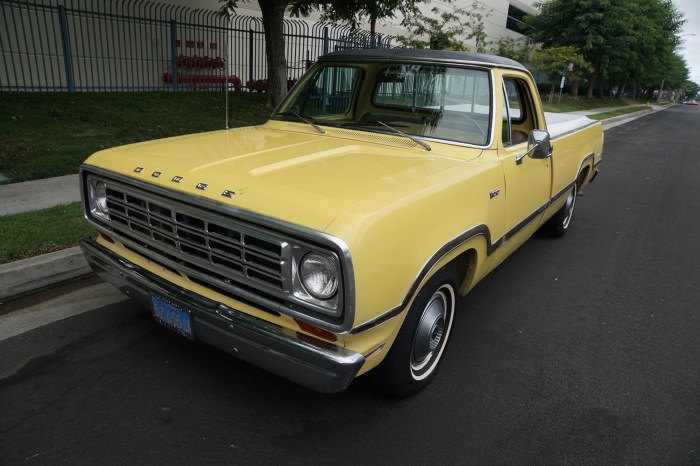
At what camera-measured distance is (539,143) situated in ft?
12.0

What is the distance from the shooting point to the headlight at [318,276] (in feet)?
7.14

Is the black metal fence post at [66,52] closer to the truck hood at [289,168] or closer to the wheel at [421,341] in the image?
the truck hood at [289,168]

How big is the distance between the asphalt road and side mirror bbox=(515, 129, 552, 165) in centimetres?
129

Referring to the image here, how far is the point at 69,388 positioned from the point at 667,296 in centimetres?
483

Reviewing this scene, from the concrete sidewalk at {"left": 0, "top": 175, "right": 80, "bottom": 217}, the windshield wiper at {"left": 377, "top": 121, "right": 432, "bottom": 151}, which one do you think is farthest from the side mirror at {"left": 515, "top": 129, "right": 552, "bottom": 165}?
the concrete sidewalk at {"left": 0, "top": 175, "right": 80, "bottom": 217}

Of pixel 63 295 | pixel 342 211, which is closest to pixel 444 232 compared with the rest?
pixel 342 211

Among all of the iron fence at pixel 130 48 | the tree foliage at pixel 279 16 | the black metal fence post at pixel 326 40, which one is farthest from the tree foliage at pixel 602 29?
the tree foliage at pixel 279 16

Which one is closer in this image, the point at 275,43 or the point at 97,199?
the point at 97,199

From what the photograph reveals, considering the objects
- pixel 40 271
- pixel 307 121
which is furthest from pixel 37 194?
pixel 307 121

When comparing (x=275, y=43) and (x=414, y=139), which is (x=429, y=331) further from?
(x=275, y=43)

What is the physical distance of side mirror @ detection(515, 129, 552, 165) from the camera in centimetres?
365

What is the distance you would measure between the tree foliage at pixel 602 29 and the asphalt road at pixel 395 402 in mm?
37208

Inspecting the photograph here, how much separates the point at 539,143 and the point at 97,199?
300 cm

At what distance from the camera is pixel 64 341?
10.8 ft
